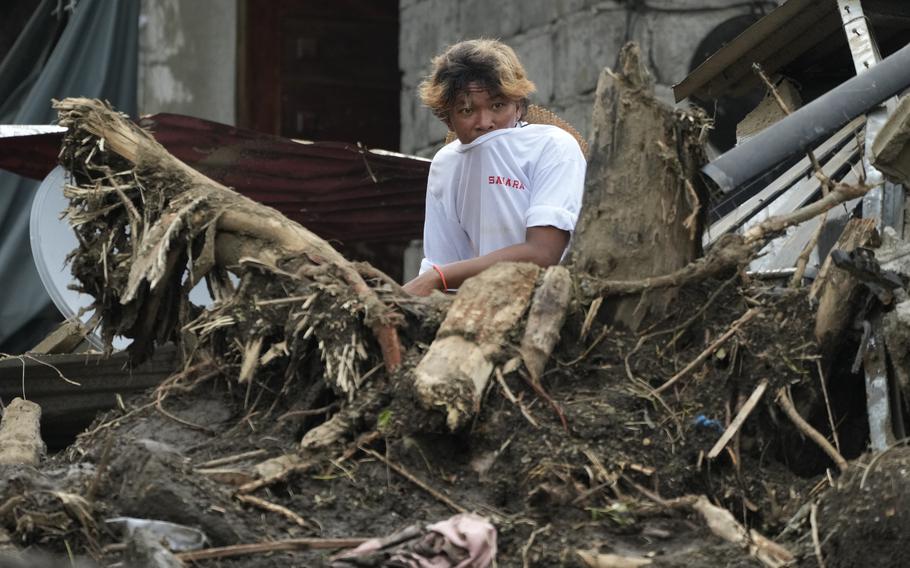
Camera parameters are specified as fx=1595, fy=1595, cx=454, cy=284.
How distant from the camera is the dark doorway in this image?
1064 centimetres

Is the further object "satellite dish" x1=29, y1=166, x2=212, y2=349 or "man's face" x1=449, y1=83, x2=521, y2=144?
"satellite dish" x1=29, y1=166, x2=212, y2=349

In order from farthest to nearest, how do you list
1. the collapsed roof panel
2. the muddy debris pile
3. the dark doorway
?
1. the dark doorway
2. the collapsed roof panel
3. the muddy debris pile

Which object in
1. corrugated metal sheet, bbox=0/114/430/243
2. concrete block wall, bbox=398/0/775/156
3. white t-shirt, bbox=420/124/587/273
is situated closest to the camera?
white t-shirt, bbox=420/124/587/273

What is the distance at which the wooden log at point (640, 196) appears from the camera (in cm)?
392

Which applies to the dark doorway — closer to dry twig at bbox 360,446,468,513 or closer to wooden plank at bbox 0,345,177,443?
wooden plank at bbox 0,345,177,443

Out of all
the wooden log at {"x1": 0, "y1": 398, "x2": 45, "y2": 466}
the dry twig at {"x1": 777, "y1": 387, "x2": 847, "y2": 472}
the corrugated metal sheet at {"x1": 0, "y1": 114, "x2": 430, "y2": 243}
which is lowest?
the wooden log at {"x1": 0, "y1": 398, "x2": 45, "y2": 466}

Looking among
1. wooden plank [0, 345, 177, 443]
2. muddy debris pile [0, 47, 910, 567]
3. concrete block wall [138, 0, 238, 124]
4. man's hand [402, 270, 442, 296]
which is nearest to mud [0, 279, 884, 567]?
muddy debris pile [0, 47, 910, 567]

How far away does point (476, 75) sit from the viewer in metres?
4.75

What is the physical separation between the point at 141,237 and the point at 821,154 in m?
2.76

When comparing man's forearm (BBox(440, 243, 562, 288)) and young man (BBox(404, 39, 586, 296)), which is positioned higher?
young man (BBox(404, 39, 586, 296))

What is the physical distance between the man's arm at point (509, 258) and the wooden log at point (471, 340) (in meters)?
0.49

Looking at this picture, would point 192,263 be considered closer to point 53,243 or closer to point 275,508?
point 275,508

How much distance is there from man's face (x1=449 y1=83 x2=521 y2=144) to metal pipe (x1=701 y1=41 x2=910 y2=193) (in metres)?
1.04

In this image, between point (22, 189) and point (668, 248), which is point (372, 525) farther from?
point (22, 189)
